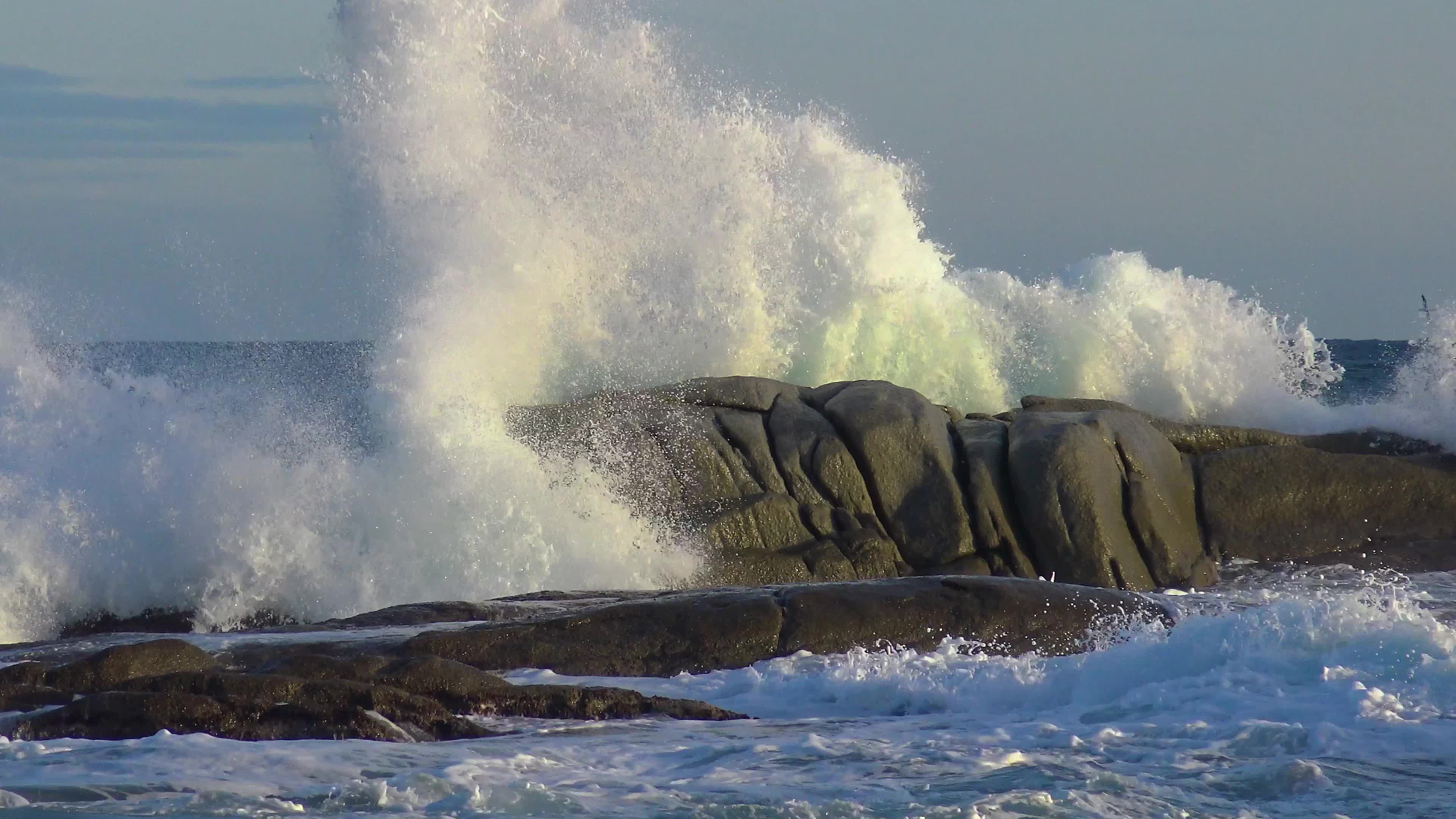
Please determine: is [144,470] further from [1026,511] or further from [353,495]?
[1026,511]

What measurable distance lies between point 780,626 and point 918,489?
13.7 ft

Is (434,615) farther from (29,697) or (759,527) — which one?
(759,527)

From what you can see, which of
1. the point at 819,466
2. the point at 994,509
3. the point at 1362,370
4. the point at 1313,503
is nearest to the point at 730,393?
the point at 819,466

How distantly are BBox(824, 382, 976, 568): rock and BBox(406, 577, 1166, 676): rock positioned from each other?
10.6ft

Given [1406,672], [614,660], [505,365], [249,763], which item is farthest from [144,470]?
[1406,672]

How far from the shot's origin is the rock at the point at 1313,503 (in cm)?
1227

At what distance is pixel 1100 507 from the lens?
1131 cm

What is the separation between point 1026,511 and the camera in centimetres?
1141

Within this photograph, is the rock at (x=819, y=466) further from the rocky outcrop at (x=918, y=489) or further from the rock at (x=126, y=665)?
the rock at (x=126, y=665)

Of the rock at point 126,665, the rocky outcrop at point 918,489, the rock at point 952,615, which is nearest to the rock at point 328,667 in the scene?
the rock at point 126,665

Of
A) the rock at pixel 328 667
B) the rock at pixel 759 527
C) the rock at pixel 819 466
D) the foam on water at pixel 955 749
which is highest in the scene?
the rock at pixel 819 466

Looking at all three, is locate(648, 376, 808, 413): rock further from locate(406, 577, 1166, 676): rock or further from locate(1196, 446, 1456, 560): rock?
locate(406, 577, 1166, 676): rock

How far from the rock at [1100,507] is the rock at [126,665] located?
21.9 feet

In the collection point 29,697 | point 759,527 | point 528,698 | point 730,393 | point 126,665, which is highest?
point 730,393
